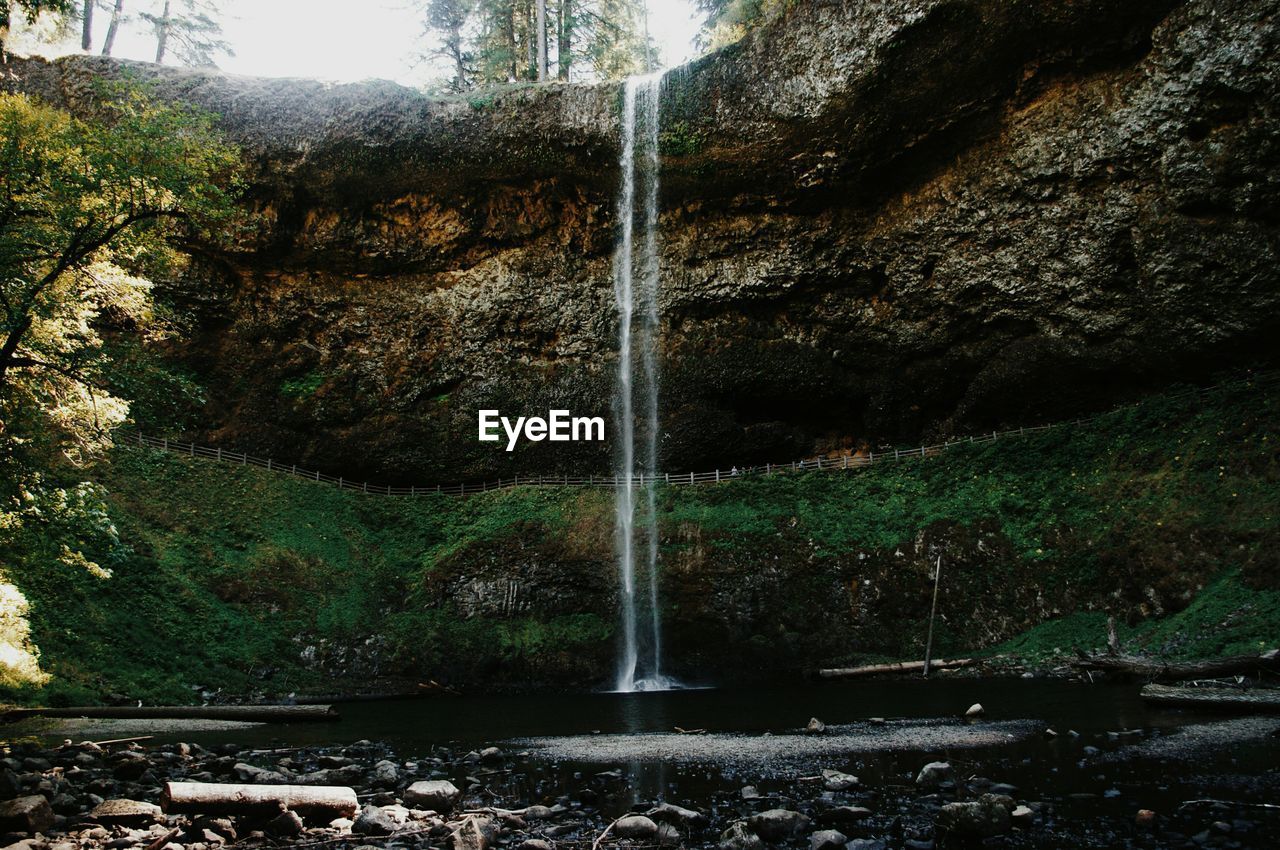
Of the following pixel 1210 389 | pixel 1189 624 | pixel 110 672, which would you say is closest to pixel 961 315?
pixel 1210 389

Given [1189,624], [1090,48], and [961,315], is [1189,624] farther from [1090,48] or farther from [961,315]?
[1090,48]

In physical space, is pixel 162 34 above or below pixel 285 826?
above

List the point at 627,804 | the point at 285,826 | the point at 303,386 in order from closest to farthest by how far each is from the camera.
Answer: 1. the point at 285,826
2. the point at 627,804
3. the point at 303,386

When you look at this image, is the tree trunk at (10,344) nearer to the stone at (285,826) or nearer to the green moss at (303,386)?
the stone at (285,826)

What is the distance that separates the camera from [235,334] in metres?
31.5

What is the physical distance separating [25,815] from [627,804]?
497cm

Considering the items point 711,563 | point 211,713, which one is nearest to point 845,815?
point 211,713

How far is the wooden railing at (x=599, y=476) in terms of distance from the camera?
27.6m

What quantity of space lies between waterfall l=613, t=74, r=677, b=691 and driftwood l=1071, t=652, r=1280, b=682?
13.4m

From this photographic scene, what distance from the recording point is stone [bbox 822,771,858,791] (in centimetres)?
754

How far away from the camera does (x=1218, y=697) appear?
1087 centimetres

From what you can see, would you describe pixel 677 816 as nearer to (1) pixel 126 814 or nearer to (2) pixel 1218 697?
(1) pixel 126 814

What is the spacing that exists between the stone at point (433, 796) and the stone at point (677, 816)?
2.11 m

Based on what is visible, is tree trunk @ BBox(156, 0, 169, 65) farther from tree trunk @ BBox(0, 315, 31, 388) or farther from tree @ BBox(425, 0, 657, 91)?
tree trunk @ BBox(0, 315, 31, 388)
